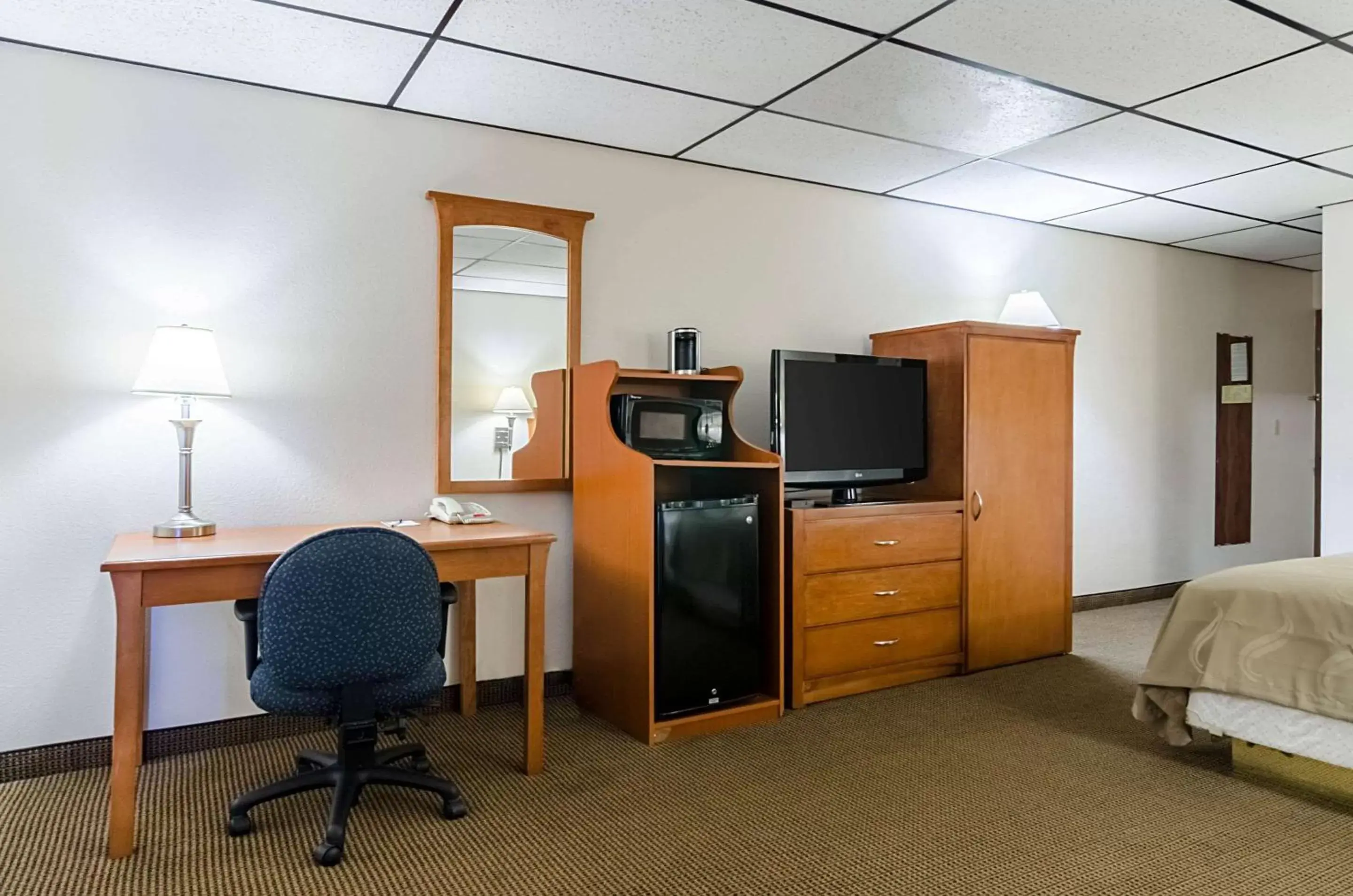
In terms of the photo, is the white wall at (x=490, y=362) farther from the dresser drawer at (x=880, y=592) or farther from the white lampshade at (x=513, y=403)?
the dresser drawer at (x=880, y=592)

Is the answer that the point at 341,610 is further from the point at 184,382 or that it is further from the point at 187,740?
the point at 187,740

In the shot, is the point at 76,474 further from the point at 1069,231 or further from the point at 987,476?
the point at 1069,231

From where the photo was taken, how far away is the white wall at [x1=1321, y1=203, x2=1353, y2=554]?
496 cm

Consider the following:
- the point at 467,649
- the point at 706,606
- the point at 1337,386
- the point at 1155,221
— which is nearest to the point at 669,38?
the point at 706,606

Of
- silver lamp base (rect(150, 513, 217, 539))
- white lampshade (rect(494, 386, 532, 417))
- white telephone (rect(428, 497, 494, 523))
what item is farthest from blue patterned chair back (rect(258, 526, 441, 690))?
white lampshade (rect(494, 386, 532, 417))

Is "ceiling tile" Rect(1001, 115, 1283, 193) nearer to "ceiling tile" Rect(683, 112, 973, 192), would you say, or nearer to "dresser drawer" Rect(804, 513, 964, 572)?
"ceiling tile" Rect(683, 112, 973, 192)

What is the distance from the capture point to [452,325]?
3570 mm

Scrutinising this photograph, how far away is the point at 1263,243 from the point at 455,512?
17.8 ft

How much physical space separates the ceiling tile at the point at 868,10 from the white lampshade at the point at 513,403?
1779 millimetres

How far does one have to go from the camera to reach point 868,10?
2.64m

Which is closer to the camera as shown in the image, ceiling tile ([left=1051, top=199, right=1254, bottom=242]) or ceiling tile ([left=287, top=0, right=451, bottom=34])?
ceiling tile ([left=287, top=0, right=451, bottom=34])

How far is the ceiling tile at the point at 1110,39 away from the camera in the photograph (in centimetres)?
265

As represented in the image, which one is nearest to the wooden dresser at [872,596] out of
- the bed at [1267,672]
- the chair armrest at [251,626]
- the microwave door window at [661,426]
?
the microwave door window at [661,426]

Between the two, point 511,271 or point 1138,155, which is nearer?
point 511,271
